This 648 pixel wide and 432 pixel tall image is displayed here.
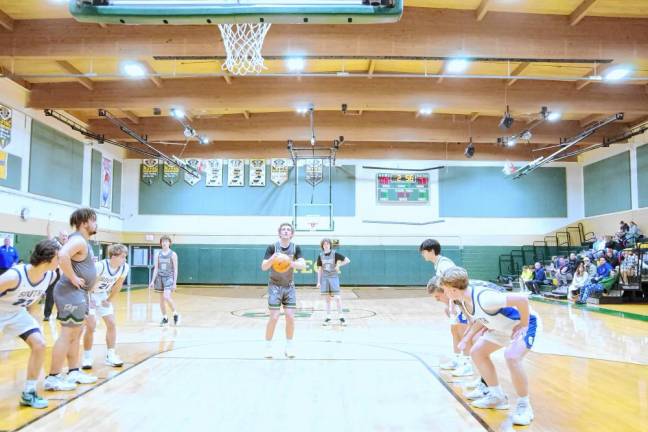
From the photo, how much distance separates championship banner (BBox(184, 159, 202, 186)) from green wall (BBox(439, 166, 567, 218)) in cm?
1052

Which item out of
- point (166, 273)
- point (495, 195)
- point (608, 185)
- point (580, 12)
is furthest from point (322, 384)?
point (608, 185)

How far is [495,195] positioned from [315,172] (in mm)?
8015

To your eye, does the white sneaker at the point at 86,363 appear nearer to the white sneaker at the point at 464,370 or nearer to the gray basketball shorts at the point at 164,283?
the gray basketball shorts at the point at 164,283

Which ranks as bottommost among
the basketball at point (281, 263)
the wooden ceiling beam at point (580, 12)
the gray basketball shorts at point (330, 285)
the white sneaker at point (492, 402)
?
the white sneaker at point (492, 402)

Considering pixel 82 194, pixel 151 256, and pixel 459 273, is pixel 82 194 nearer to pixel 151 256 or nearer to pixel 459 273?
pixel 151 256

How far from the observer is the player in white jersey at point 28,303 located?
3.76 meters

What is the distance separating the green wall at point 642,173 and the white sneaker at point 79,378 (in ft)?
59.0

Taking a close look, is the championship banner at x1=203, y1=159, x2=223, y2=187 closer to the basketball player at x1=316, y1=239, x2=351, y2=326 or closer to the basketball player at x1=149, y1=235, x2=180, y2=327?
the basketball player at x1=149, y1=235, x2=180, y2=327

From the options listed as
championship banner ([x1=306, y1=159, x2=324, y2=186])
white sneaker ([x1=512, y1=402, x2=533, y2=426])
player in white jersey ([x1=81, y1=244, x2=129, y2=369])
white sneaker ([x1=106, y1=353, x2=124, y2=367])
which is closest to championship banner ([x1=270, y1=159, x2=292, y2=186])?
championship banner ([x1=306, y1=159, x2=324, y2=186])

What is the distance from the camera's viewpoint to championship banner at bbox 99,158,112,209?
18344 millimetres

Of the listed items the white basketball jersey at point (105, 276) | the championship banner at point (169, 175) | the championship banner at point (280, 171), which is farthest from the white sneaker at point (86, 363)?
the championship banner at point (169, 175)

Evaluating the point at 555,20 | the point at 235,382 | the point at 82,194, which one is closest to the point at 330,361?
the point at 235,382

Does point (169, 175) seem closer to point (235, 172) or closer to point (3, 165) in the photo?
point (235, 172)

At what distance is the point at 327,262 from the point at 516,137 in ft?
29.8
